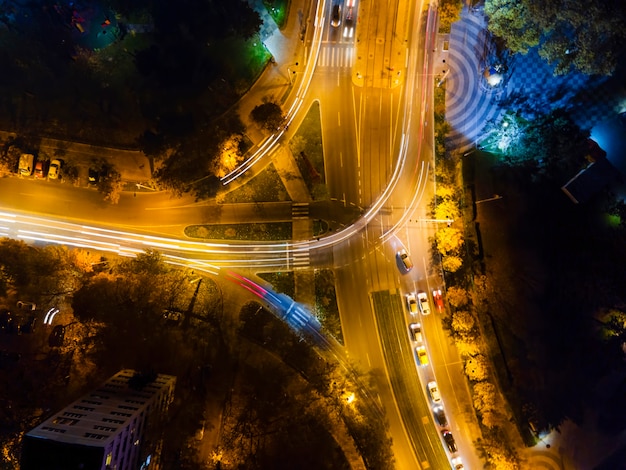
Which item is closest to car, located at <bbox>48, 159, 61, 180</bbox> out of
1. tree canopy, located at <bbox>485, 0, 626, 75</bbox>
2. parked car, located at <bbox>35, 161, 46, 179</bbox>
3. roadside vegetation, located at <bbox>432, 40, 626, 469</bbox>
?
parked car, located at <bbox>35, 161, 46, 179</bbox>

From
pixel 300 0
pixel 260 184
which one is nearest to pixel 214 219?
pixel 260 184

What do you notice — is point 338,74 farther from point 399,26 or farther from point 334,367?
point 334,367

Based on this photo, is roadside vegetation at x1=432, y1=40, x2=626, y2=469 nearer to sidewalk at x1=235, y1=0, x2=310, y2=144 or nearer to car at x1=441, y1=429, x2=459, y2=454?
car at x1=441, y1=429, x2=459, y2=454

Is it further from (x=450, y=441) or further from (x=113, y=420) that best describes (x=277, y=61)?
(x=450, y=441)

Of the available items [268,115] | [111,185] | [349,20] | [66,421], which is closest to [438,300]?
[268,115]

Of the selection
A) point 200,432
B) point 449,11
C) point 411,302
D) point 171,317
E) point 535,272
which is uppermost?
point 449,11
